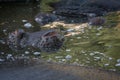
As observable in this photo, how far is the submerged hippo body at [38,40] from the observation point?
27.1 feet

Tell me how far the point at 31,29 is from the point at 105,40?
239 cm

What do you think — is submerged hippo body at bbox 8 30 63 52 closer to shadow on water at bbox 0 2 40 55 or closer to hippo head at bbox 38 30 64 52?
hippo head at bbox 38 30 64 52

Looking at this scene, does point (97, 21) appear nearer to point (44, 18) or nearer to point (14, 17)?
point (44, 18)

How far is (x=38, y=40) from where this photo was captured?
845 centimetres

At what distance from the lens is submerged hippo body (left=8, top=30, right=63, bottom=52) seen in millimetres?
8258

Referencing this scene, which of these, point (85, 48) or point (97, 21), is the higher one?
point (97, 21)

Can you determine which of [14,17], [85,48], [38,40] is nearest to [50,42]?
[38,40]

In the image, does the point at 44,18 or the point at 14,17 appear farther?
the point at 14,17

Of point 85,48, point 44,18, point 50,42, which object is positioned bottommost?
point 85,48

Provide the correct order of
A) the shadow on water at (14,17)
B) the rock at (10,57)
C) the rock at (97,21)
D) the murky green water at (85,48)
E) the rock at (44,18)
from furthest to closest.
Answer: the rock at (44,18) < the rock at (97,21) < the shadow on water at (14,17) < the rock at (10,57) < the murky green water at (85,48)

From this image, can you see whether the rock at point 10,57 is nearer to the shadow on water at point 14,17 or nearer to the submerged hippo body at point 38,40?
the shadow on water at point 14,17

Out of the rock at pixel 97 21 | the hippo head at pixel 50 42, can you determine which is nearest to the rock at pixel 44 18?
the rock at pixel 97 21

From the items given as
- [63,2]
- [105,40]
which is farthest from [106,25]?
[63,2]

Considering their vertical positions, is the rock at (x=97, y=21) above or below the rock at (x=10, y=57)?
above
